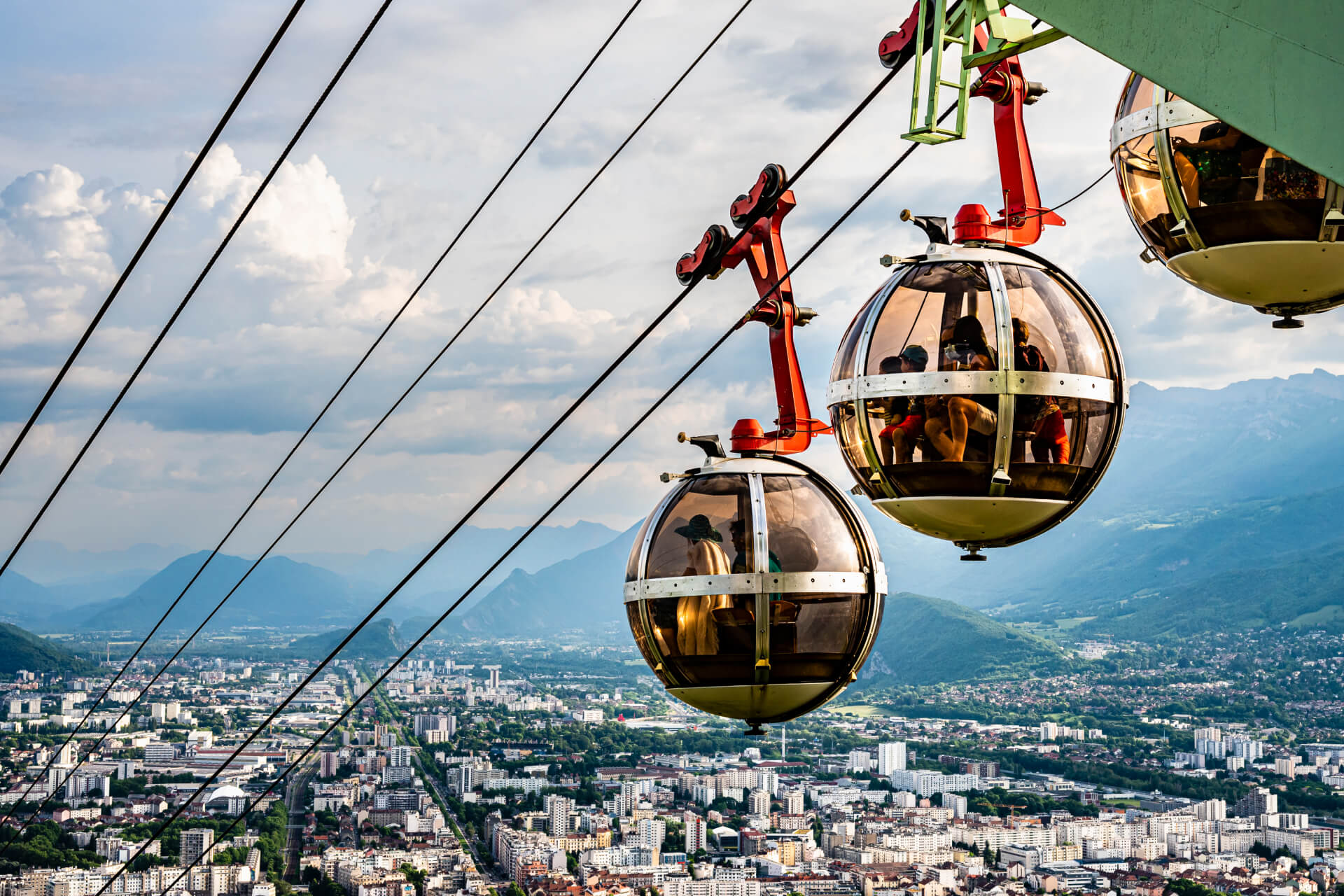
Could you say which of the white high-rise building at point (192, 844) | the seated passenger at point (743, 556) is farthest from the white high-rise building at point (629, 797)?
the seated passenger at point (743, 556)

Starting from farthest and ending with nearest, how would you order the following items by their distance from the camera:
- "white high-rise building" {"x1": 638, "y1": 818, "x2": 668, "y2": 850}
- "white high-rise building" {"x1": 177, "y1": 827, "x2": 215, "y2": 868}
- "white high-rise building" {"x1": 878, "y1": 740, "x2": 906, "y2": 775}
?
"white high-rise building" {"x1": 878, "y1": 740, "x2": 906, "y2": 775} < "white high-rise building" {"x1": 638, "y1": 818, "x2": 668, "y2": 850} < "white high-rise building" {"x1": 177, "y1": 827, "x2": 215, "y2": 868}

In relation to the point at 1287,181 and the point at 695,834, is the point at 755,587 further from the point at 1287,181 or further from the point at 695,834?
the point at 695,834

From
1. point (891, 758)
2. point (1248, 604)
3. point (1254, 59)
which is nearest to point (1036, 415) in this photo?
point (1254, 59)

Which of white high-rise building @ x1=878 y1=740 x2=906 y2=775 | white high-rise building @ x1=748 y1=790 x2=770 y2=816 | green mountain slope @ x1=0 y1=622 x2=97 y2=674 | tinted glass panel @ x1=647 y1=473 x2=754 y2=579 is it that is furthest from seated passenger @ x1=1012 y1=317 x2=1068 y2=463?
green mountain slope @ x1=0 y1=622 x2=97 y2=674

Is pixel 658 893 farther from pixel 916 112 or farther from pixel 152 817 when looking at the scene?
pixel 916 112

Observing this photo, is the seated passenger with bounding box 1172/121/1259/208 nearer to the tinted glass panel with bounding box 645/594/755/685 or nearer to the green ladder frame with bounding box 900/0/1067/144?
the green ladder frame with bounding box 900/0/1067/144

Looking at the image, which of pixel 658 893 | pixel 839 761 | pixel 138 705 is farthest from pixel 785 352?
pixel 138 705
